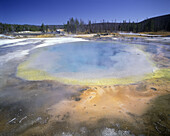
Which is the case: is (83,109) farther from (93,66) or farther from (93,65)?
(93,65)

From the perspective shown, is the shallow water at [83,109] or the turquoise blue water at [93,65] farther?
the turquoise blue water at [93,65]

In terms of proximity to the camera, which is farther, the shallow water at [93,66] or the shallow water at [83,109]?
the shallow water at [93,66]

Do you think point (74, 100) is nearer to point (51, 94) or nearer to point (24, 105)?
point (51, 94)

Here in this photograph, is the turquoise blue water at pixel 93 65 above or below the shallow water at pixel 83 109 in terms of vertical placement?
above

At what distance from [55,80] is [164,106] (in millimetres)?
4326

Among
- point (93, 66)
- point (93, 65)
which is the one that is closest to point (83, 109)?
point (93, 66)

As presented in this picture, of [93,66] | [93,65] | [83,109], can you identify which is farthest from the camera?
[93,65]

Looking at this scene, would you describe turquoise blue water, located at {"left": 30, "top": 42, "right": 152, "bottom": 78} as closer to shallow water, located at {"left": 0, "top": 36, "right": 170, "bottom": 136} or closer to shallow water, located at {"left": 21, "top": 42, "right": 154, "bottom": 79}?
shallow water, located at {"left": 21, "top": 42, "right": 154, "bottom": 79}

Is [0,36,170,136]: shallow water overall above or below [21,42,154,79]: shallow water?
below

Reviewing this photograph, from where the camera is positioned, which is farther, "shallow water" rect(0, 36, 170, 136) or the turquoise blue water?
the turquoise blue water

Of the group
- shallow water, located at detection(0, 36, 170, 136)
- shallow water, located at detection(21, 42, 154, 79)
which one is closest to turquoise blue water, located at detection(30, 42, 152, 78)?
shallow water, located at detection(21, 42, 154, 79)

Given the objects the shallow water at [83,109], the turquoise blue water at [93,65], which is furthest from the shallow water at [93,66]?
the shallow water at [83,109]

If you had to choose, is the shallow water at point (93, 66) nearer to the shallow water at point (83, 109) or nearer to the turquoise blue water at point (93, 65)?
the turquoise blue water at point (93, 65)

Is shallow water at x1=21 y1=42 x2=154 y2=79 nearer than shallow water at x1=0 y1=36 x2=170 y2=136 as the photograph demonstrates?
No
